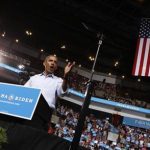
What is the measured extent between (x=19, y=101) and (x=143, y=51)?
551cm

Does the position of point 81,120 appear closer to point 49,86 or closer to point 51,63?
point 49,86

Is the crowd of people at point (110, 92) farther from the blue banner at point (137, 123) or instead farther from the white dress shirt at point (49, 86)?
the white dress shirt at point (49, 86)

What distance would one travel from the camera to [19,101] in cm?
233

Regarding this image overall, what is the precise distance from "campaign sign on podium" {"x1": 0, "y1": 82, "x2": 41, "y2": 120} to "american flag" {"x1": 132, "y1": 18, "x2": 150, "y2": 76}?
5050 mm

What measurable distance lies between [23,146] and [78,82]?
20.9m

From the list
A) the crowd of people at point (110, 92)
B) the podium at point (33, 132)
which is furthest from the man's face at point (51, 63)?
A: the crowd of people at point (110, 92)

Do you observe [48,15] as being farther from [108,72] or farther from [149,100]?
[149,100]

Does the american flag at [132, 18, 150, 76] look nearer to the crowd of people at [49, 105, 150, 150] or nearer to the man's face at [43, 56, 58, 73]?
the man's face at [43, 56, 58, 73]

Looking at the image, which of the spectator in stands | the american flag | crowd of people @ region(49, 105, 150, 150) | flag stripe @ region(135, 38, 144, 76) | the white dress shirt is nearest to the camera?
the spectator in stands

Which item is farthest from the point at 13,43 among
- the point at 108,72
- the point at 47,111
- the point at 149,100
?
the point at 47,111

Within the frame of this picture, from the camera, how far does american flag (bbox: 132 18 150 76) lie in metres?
7.00

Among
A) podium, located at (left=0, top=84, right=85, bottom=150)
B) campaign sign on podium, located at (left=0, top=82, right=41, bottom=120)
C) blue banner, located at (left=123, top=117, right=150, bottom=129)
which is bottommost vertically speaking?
podium, located at (left=0, top=84, right=85, bottom=150)

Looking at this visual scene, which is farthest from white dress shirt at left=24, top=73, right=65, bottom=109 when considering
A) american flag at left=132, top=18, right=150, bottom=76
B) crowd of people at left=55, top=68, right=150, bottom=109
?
crowd of people at left=55, top=68, right=150, bottom=109

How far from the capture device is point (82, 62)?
69.6 ft
